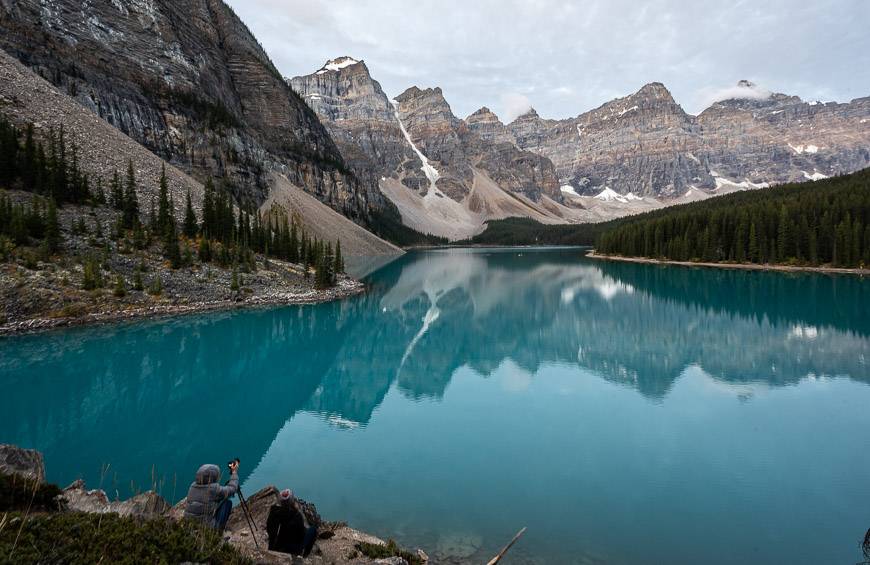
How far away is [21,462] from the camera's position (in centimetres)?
796

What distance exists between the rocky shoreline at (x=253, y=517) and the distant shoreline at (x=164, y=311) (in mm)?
25918

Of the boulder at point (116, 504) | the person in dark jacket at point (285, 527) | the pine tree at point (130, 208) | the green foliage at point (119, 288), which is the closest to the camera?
the person in dark jacket at point (285, 527)

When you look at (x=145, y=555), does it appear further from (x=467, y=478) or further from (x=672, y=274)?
(x=672, y=274)

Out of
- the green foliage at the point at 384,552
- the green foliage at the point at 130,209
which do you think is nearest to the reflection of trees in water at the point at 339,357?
the green foliage at the point at 384,552

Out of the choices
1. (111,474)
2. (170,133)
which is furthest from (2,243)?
(170,133)

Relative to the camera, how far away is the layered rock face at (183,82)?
7056 cm

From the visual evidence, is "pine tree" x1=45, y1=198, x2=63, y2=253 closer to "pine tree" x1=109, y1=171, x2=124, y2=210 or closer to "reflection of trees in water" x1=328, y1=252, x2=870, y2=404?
"pine tree" x1=109, y1=171, x2=124, y2=210

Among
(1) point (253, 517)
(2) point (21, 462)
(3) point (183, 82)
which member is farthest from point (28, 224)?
(3) point (183, 82)

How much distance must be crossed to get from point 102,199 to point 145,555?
48.9m

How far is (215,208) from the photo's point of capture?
53281 mm

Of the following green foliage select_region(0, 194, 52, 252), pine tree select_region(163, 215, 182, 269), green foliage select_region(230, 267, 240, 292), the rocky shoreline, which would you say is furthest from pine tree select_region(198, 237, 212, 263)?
the rocky shoreline

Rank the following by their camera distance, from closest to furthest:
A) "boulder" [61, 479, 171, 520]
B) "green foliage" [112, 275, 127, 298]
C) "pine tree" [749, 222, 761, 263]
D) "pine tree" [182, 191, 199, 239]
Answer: "boulder" [61, 479, 171, 520]
"green foliage" [112, 275, 127, 298]
"pine tree" [182, 191, 199, 239]
"pine tree" [749, 222, 761, 263]

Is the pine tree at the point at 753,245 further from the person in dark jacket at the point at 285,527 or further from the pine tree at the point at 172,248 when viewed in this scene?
the person in dark jacket at the point at 285,527

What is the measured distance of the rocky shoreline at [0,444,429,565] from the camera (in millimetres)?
7287
